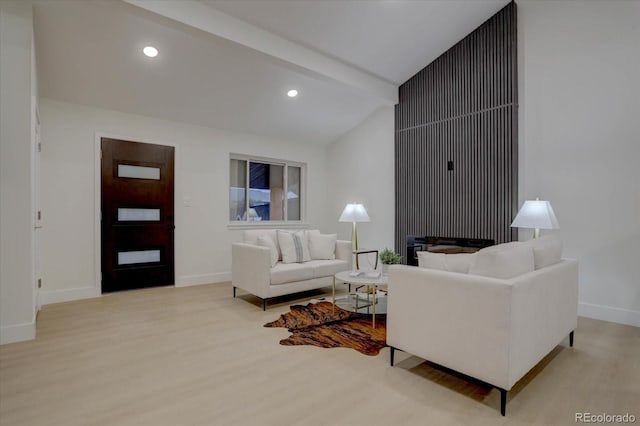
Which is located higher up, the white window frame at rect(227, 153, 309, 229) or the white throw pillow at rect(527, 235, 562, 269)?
the white window frame at rect(227, 153, 309, 229)

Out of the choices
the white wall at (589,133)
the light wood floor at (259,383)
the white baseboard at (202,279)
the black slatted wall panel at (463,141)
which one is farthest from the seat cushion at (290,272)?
the white wall at (589,133)

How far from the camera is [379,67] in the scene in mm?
4691

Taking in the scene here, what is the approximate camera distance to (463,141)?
4.57 m

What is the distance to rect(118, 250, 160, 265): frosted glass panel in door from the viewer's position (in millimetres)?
4504

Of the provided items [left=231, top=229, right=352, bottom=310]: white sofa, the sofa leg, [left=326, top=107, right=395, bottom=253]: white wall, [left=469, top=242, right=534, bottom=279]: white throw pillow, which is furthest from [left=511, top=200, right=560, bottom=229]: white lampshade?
[left=326, top=107, right=395, bottom=253]: white wall

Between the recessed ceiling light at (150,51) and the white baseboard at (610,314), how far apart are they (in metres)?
A: 5.47

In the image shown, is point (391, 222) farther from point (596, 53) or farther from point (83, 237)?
point (83, 237)

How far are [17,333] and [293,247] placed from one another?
2.77 metres

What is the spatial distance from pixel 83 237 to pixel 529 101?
582 cm

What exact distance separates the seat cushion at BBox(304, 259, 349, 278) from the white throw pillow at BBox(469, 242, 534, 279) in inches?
94.2

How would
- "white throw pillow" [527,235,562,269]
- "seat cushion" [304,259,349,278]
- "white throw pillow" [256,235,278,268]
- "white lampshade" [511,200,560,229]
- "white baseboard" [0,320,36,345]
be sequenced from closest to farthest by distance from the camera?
1. "white throw pillow" [527,235,562,269]
2. "white baseboard" [0,320,36,345]
3. "white lampshade" [511,200,560,229]
4. "white throw pillow" [256,235,278,268]
5. "seat cushion" [304,259,349,278]

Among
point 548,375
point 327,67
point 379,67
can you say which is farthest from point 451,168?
point 548,375

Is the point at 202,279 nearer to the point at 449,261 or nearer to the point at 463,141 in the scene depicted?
the point at 449,261

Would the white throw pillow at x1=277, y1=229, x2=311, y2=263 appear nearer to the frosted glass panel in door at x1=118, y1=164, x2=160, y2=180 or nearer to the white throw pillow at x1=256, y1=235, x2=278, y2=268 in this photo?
the white throw pillow at x1=256, y1=235, x2=278, y2=268
